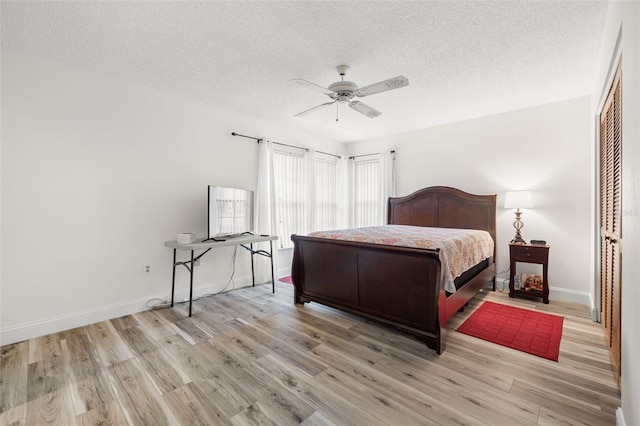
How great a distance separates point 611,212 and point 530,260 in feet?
5.34

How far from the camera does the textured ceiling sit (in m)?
2.04

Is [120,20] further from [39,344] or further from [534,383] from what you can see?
[534,383]

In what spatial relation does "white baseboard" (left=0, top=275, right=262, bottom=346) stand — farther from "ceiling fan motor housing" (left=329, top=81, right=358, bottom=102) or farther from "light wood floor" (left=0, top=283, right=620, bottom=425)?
"ceiling fan motor housing" (left=329, top=81, right=358, bottom=102)

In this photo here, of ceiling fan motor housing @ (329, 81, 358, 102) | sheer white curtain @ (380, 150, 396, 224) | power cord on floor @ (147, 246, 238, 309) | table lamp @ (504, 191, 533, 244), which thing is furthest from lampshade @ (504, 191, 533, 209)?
power cord on floor @ (147, 246, 238, 309)

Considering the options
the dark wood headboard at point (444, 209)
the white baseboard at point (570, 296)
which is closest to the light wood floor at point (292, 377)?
the white baseboard at point (570, 296)

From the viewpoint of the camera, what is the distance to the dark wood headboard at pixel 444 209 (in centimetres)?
424

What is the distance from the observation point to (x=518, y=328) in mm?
2783

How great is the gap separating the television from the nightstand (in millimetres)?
3662

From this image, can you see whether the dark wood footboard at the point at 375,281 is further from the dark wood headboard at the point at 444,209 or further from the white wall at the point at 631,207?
the dark wood headboard at the point at 444,209

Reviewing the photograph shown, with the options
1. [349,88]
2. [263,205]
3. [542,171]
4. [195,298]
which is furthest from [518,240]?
[195,298]

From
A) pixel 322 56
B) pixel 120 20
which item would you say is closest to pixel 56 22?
pixel 120 20

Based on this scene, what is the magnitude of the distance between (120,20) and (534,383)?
400 cm

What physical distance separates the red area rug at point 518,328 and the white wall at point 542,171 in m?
1.04

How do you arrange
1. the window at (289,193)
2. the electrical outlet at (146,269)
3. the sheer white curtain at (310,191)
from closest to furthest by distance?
the electrical outlet at (146,269)
the window at (289,193)
the sheer white curtain at (310,191)
